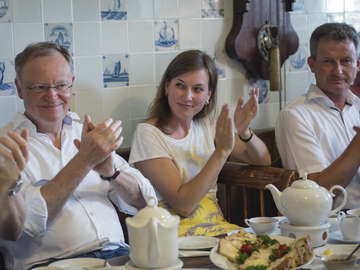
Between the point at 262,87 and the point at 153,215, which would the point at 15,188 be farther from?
the point at 262,87

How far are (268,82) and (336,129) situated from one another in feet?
2.70

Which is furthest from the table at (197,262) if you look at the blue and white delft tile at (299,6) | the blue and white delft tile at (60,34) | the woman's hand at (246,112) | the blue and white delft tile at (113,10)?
the blue and white delft tile at (299,6)

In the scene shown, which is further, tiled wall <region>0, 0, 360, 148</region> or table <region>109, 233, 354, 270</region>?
tiled wall <region>0, 0, 360, 148</region>

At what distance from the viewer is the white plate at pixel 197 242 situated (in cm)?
132

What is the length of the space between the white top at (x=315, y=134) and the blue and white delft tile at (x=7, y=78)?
1.33 metres

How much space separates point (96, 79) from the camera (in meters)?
2.31

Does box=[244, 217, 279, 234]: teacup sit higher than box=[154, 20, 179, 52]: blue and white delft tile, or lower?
lower

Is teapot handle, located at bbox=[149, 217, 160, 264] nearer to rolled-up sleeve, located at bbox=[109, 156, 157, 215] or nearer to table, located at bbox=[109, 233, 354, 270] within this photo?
table, located at bbox=[109, 233, 354, 270]

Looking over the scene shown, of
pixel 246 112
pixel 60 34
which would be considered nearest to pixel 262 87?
pixel 246 112

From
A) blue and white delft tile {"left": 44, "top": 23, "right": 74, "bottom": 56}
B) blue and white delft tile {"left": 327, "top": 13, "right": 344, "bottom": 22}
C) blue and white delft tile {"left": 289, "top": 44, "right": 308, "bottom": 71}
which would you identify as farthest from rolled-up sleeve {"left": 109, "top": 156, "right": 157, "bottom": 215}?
blue and white delft tile {"left": 327, "top": 13, "right": 344, "bottom": 22}

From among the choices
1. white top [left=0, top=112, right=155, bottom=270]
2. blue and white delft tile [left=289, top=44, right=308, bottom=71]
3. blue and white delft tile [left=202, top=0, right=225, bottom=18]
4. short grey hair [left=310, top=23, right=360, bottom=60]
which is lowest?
white top [left=0, top=112, right=155, bottom=270]

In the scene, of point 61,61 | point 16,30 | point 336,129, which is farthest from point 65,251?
point 336,129

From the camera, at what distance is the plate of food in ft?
3.56

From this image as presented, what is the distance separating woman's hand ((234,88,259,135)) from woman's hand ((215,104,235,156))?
0.55ft
